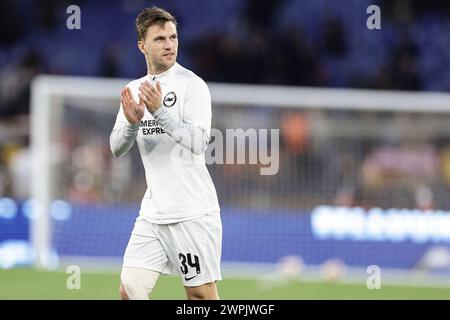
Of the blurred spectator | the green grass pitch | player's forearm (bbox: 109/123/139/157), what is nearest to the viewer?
player's forearm (bbox: 109/123/139/157)

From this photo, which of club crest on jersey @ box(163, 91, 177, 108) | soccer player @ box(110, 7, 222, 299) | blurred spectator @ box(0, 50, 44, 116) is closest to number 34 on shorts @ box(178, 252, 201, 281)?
soccer player @ box(110, 7, 222, 299)

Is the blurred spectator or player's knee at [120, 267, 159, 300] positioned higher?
the blurred spectator

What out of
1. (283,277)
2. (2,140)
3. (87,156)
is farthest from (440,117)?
(2,140)

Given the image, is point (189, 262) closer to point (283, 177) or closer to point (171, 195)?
point (171, 195)

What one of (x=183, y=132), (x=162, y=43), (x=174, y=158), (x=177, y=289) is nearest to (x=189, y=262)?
(x=174, y=158)

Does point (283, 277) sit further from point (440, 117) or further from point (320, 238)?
point (440, 117)

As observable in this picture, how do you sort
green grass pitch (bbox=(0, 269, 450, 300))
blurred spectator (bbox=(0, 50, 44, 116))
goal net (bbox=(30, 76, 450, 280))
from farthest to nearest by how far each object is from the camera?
blurred spectator (bbox=(0, 50, 44, 116)) → goal net (bbox=(30, 76, 450, 280)) → green grass pitch (bbox=(0, 269, 450, 300))

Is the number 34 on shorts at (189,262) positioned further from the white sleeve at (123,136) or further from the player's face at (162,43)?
the player's face at (162,43)

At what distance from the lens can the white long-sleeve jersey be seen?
6.05 meters

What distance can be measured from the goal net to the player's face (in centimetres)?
723

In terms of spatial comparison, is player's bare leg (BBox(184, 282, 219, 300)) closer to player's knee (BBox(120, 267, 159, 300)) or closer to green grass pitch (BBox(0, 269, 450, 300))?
player's knee (BBox(120, 267, 159, 300))

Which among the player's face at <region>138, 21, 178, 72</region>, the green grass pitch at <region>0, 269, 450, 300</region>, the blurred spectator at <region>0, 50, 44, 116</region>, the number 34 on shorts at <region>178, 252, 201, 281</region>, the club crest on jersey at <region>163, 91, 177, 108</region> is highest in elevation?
the blurred spectator at <region>0, 50, 44, 116</region>

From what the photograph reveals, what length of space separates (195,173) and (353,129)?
9080mm

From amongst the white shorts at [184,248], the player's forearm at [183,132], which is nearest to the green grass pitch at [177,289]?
the white shorts at [184,248]
